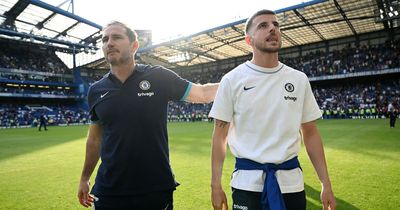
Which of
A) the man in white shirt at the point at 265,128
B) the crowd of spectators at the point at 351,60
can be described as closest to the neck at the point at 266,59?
the man in white shirt at the point at 265,128

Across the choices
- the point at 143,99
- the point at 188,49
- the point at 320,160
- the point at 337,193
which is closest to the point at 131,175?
the point at 143,99

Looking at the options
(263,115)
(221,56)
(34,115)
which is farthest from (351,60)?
(34,115)

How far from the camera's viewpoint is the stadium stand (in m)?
32.4

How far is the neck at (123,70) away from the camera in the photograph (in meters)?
2.75

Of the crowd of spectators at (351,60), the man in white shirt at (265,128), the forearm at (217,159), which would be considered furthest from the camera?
the crowd of spectators at (351,60)

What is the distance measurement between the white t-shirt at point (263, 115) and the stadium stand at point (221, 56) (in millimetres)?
28173

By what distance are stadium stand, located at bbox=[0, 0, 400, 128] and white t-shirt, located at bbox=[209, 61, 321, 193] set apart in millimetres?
28173

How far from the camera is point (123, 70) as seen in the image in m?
2.76

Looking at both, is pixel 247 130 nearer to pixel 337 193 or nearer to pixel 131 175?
pixel 131 175

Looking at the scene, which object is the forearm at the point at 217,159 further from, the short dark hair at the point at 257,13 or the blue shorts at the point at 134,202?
the short dark hair at the point at 257,13

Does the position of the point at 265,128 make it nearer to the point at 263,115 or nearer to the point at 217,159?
the point at 263,115

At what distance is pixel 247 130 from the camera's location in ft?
7.85

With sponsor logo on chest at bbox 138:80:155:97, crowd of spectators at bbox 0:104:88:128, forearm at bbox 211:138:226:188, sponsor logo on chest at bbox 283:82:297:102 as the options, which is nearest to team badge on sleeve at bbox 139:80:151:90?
sponsor logo on chest at bbox 138:80:155:97

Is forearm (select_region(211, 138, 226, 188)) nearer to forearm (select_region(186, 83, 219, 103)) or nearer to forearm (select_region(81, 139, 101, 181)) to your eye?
forearm (select_region(186, 83, 219, 103))
